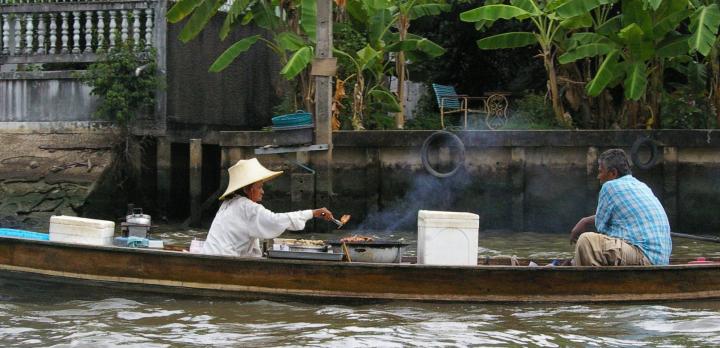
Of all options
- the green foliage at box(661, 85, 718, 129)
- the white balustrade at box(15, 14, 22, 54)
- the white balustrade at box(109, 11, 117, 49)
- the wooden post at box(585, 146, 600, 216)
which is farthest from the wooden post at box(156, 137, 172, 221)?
the green foliage at box(661, 85, 718, 129)

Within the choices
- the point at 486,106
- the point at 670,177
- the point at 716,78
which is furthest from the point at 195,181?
the point at 716,78

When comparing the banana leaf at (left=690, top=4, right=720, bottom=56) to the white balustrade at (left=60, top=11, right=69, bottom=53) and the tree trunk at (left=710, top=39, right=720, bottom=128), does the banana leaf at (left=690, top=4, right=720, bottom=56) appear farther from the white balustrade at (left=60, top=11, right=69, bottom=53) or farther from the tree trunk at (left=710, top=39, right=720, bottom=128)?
the white balustrade at (left=60, top=11, right=69, bottom=53)

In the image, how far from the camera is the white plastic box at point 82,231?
9992mm

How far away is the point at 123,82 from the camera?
16391 mm

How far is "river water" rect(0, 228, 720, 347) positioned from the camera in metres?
8.21

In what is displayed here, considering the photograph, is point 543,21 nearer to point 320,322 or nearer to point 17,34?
point 17,34

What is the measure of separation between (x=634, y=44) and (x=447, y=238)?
679 centimetres

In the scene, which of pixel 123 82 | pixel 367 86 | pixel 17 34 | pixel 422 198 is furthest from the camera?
pixel 367 86

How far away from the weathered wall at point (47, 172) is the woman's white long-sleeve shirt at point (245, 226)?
684cm

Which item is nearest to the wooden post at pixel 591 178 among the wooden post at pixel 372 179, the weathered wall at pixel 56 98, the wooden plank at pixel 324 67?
the wooden post at pixel 372 179

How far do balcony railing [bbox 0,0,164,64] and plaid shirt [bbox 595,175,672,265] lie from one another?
928 centimetres

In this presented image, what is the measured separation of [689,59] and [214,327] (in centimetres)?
988

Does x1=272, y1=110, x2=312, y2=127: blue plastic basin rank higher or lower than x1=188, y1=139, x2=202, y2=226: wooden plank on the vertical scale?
higher

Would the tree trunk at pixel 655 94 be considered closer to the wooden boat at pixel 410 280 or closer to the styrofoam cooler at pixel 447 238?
the wooden boat at pixel 410 280
